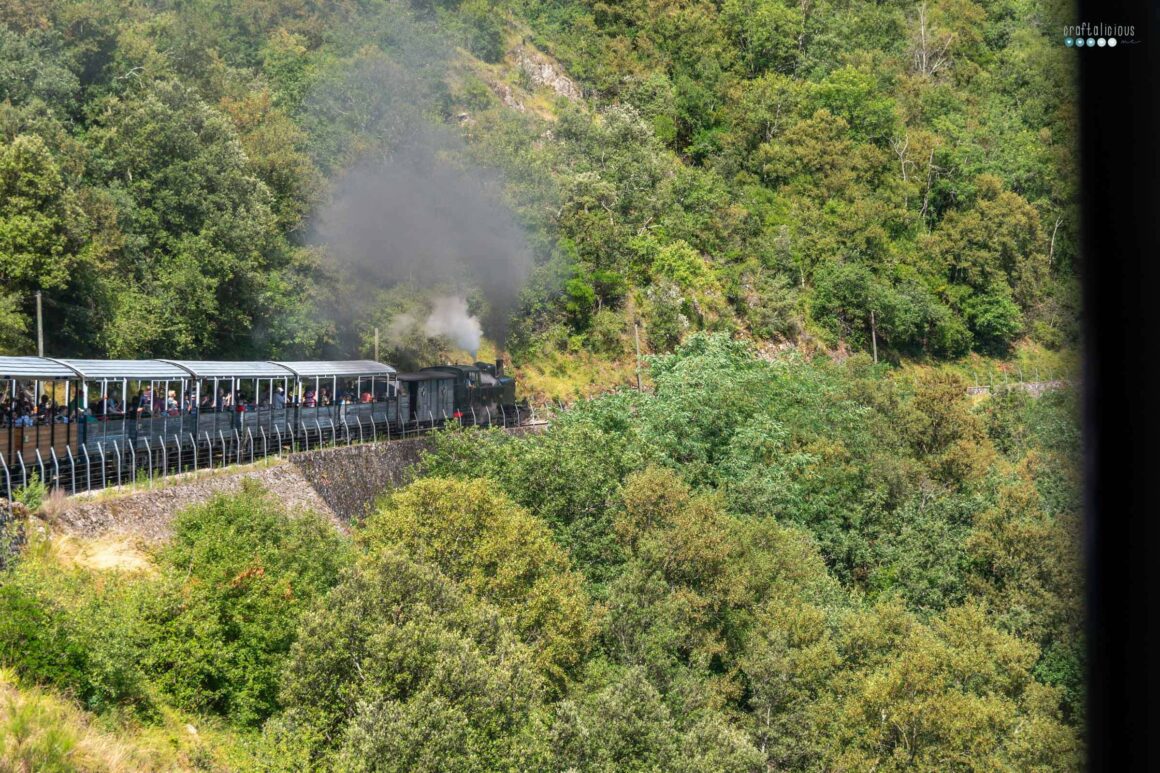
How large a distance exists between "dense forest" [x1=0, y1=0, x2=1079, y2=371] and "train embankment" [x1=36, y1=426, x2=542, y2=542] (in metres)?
11.9

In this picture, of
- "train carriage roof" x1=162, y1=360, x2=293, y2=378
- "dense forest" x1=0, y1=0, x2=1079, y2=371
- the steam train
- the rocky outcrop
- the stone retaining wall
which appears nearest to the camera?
the stone retaining wall

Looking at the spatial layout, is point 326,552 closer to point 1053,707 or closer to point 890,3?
point 1053,707

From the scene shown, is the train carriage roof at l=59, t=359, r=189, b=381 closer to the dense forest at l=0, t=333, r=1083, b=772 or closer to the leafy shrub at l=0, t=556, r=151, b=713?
the dense forest at l=0, t=333, r=1083, b=772

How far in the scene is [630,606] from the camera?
3366 cm

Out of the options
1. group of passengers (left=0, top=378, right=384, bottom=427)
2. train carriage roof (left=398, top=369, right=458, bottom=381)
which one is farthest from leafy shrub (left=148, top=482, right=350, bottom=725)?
train carriage roof (left=398, top=369, right=458, bottom=381)

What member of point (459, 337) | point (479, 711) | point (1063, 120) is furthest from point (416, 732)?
point (1063, 120)

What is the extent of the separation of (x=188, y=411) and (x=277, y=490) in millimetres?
3622

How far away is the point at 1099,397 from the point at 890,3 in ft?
260

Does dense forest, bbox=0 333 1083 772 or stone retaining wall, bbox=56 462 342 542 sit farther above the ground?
stone retaining wall, bbox=56 462 342 542

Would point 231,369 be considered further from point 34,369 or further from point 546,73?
point 546,73

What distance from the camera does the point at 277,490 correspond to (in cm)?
3769

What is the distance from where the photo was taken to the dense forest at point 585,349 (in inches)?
1017

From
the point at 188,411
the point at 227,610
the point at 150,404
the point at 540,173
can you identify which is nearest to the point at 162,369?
the point at 150,404

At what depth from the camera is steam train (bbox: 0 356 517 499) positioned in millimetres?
29406
